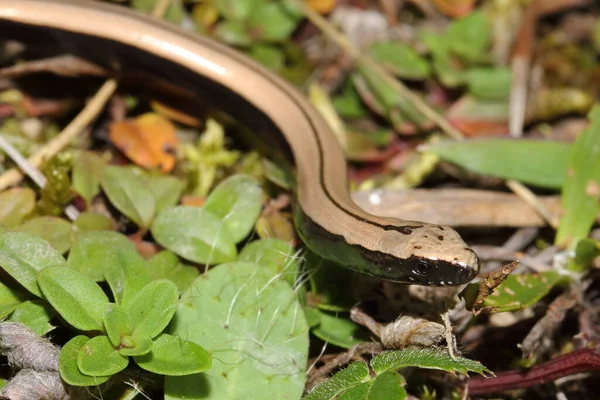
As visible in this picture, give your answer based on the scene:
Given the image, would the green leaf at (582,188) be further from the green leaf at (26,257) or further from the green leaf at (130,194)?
the green leaf at (26,257)

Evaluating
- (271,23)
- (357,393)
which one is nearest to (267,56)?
(271,23)

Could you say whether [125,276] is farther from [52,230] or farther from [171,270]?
[52,230]

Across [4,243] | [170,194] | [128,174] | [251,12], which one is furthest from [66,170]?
[251,12]

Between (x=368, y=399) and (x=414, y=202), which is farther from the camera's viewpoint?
(x=414, y=202)

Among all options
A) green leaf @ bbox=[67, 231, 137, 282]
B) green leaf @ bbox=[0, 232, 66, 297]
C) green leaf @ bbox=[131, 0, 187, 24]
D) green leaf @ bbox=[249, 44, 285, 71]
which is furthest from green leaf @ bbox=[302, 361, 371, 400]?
green leaf @ bbox=[131, 0, 187, 24]

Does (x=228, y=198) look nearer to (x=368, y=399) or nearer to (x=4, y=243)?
(x=4, y=243)

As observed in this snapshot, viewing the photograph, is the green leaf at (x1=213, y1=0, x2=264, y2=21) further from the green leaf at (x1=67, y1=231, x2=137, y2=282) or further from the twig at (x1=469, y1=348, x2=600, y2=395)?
the twig at (x1=469, y1=348, x2=600, y2=395)
